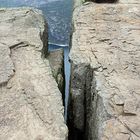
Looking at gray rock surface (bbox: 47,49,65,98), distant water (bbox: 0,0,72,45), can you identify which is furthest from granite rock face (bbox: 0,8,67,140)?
distant water (bbox: 0,0,72,45)

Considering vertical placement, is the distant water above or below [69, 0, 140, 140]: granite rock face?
below

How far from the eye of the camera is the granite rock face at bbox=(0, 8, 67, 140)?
71.9 inches

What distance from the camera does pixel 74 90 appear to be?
2.37m

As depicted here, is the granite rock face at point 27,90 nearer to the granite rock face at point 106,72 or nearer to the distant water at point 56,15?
the granite rock face at point 106,72

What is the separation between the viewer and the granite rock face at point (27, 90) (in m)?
1.83

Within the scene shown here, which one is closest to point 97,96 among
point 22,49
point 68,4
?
point 22,49

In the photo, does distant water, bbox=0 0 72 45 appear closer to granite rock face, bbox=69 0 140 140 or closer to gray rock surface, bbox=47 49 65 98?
granite rock face, bbox=69 0 140 140

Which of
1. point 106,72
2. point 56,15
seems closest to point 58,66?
point 106,72

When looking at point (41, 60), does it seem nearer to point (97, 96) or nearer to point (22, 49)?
point (22, 49)

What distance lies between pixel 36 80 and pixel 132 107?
1.85 ft

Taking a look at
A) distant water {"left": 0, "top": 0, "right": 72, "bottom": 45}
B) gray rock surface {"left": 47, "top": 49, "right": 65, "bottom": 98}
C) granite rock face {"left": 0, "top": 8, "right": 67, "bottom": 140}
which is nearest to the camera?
granite rock face {"left": 0, "top": 8, "right": 67, "bottom": 140}

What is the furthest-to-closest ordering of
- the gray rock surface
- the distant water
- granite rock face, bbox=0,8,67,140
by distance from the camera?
1. the distant water
2. the gray rock surface
3. granite rock face, bbox=0,8,67,140

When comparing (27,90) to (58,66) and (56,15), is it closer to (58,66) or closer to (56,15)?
(58,66)

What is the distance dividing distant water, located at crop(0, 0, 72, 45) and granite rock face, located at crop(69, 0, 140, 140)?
1.37 meters
